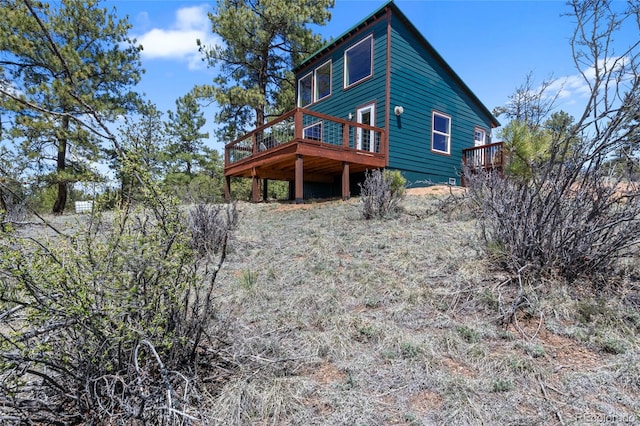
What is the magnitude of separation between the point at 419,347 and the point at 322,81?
11522 millimetres

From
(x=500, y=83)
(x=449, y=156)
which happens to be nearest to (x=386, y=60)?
(x=449, y=156)

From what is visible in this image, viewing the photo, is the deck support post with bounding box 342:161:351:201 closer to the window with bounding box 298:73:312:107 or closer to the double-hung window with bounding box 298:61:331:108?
the double-hung window with bounding box 298:61:331:108

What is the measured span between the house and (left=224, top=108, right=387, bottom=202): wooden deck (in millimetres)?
29

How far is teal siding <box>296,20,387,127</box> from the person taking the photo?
9.52 meters

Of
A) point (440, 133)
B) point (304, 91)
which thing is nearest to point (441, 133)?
point (440, 133)

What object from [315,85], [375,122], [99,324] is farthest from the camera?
[315,85]

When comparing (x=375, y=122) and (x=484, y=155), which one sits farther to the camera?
(x=484, y=155)

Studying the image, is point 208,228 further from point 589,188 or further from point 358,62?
point 358,62

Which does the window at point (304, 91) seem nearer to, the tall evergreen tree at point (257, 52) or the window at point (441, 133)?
the tall evergreen tree at point (257, 52)

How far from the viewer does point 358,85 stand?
33.8ft

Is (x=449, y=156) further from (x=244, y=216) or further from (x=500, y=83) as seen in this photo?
(x=244, y=216)

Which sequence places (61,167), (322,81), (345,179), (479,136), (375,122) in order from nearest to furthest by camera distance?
1. (345,179)
2. (375,122)
3. (61,167)
4. (322,81)
5. (479,136)

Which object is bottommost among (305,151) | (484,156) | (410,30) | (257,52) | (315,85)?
(305,151)

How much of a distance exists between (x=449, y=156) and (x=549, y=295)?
947 centimetres
